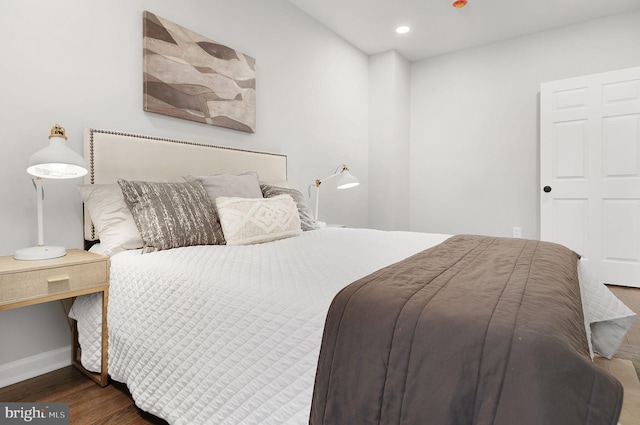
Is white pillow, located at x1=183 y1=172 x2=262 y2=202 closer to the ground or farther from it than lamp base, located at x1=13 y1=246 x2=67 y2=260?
farther from it

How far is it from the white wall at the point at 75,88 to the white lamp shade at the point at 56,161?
0.25 meters

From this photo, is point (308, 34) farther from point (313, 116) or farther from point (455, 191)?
point (455, 191)

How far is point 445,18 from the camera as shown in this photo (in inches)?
135

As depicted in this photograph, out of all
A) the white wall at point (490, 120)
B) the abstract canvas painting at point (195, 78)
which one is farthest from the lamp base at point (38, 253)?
the white wall at point (490, 120)

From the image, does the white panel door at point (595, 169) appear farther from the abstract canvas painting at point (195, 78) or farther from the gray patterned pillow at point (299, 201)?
the abstract canvas painting at point (195, 78)

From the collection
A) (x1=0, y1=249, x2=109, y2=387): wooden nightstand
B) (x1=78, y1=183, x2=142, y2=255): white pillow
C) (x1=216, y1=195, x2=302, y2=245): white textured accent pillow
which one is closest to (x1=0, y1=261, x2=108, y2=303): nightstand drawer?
(x1=0, y1=249, x2=109, y2=387): wooden nightstand

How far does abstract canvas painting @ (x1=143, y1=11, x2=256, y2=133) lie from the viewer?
2.13m

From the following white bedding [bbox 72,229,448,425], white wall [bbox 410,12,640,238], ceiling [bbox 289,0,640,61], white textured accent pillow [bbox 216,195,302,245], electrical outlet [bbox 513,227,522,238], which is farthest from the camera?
electrical outlet [bbox 513,227,522,238]

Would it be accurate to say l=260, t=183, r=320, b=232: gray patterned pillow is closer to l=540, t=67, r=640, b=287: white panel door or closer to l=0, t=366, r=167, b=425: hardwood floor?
l=0, t=366, r=167, b=425: hardwood floor

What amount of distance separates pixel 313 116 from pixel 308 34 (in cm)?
76

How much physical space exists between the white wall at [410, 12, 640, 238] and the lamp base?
3.83 meters

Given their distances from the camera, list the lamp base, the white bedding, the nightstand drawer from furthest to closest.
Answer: the lamp base
the nightstand drawer
the white bedding

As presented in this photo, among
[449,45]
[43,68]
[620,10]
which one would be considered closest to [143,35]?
[43,68]

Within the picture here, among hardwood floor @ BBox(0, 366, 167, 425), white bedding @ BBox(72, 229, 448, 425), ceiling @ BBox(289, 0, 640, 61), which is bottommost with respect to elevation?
hardwood floor @ BBox(0, 366, 167, 425)
